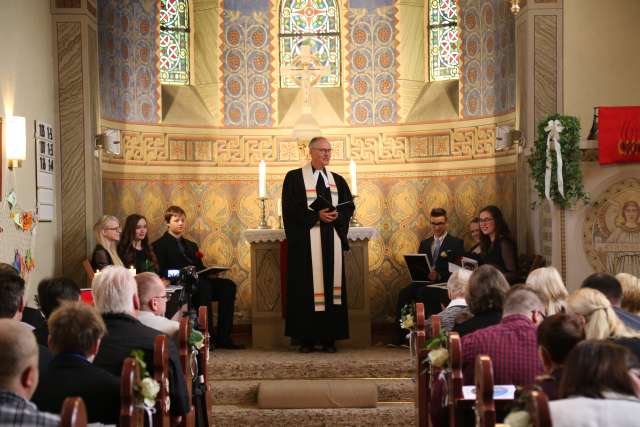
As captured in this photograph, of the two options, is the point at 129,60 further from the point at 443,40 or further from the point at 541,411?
the point at 541,411

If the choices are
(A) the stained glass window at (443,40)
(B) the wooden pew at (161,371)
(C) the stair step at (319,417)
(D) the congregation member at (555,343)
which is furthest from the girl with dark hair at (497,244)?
(D) the congregation member at (555,343)

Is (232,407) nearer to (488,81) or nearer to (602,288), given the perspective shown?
(602,288)

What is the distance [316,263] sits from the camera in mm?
8898

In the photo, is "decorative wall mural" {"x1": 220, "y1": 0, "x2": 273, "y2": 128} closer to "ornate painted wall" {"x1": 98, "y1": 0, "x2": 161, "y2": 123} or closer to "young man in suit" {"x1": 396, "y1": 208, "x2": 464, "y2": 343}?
"ornate painted wall" {"x1": 98, "y1": 0, "x2": 161, "y2": 123}

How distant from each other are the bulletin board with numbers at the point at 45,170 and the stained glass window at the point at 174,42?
7.92 ft

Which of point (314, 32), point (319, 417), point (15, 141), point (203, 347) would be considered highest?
point (314, 32)

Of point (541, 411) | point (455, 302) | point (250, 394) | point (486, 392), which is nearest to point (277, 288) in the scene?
point (250, 394)

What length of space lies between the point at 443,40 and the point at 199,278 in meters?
4.12

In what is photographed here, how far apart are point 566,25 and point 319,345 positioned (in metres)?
3.85

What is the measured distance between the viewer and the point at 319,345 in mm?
8914

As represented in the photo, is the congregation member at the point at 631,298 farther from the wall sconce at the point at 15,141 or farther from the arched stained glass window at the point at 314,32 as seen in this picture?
the arched stained glass window at the point at 314,32

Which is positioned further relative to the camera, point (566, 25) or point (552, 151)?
point (566, 25)

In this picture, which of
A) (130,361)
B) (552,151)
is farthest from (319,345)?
(130,361)

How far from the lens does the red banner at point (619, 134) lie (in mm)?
8078
